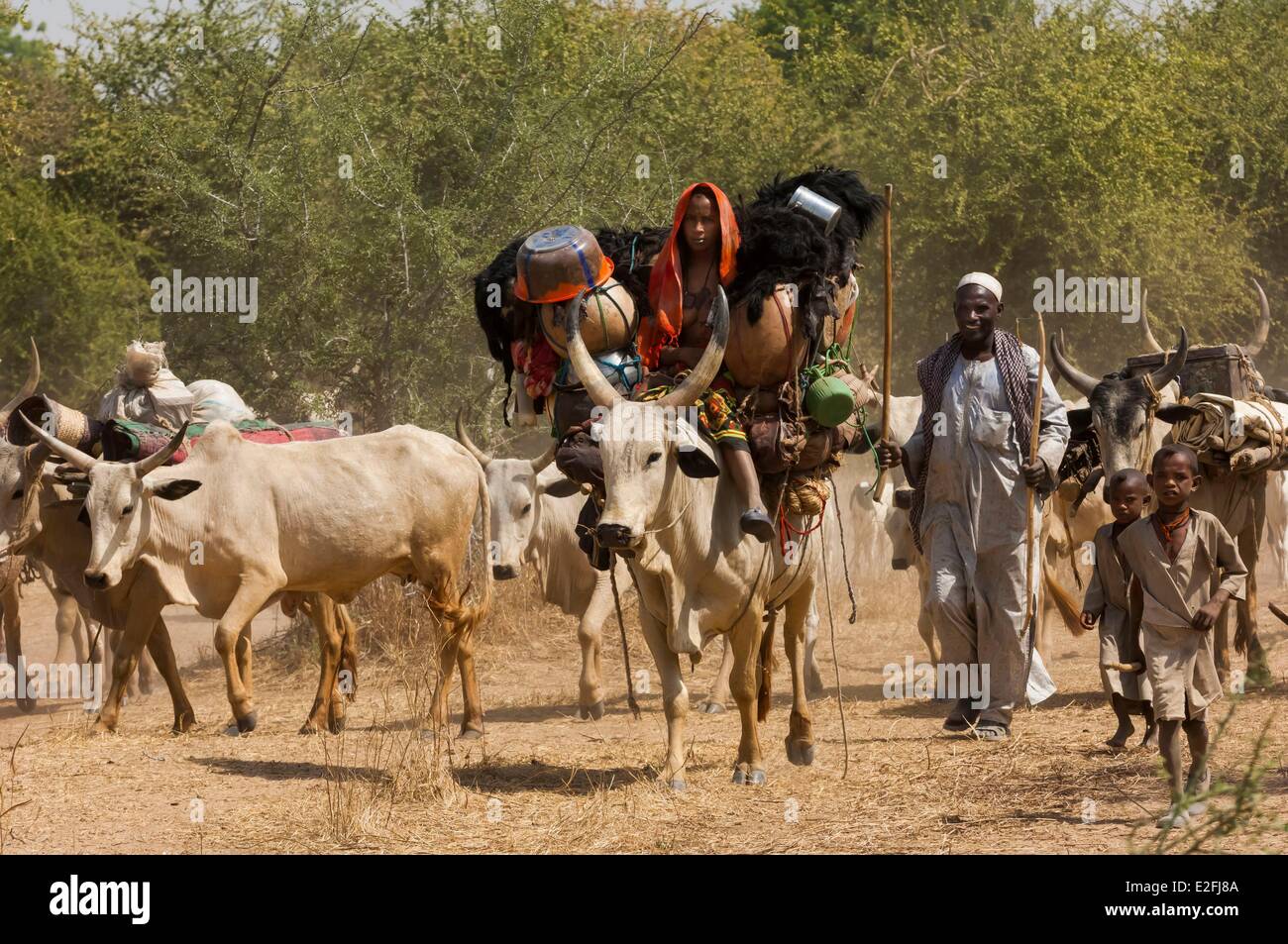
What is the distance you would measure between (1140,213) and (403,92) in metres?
8.45

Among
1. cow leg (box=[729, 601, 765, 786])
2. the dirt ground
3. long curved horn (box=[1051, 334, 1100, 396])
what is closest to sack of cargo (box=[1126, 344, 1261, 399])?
long curved horn (box=[1051, 334, 1100, 396])

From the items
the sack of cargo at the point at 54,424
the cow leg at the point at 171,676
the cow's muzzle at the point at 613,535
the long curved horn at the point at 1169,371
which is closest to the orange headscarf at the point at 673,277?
the cow's muzzle at the point at 613,535

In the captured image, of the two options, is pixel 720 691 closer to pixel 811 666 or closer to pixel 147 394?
pixel 811 666

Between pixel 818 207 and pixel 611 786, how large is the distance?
300 centimetres

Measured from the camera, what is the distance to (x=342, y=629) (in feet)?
37.4

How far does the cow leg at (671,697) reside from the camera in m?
7.82

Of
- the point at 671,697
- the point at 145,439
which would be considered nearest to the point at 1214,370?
the point at 671,697

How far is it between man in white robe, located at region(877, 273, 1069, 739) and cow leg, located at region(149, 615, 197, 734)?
444 centimetres

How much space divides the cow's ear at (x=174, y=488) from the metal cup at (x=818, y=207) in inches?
149

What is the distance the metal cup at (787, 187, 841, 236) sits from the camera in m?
8.37

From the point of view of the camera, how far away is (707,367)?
7.54m

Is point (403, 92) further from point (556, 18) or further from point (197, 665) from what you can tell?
point (197, 665)

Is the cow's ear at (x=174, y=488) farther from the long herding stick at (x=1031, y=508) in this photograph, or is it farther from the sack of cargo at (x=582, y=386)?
the long herding stick at (x=1031, y=508)

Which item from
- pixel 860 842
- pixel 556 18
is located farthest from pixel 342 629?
pixel 556 18
